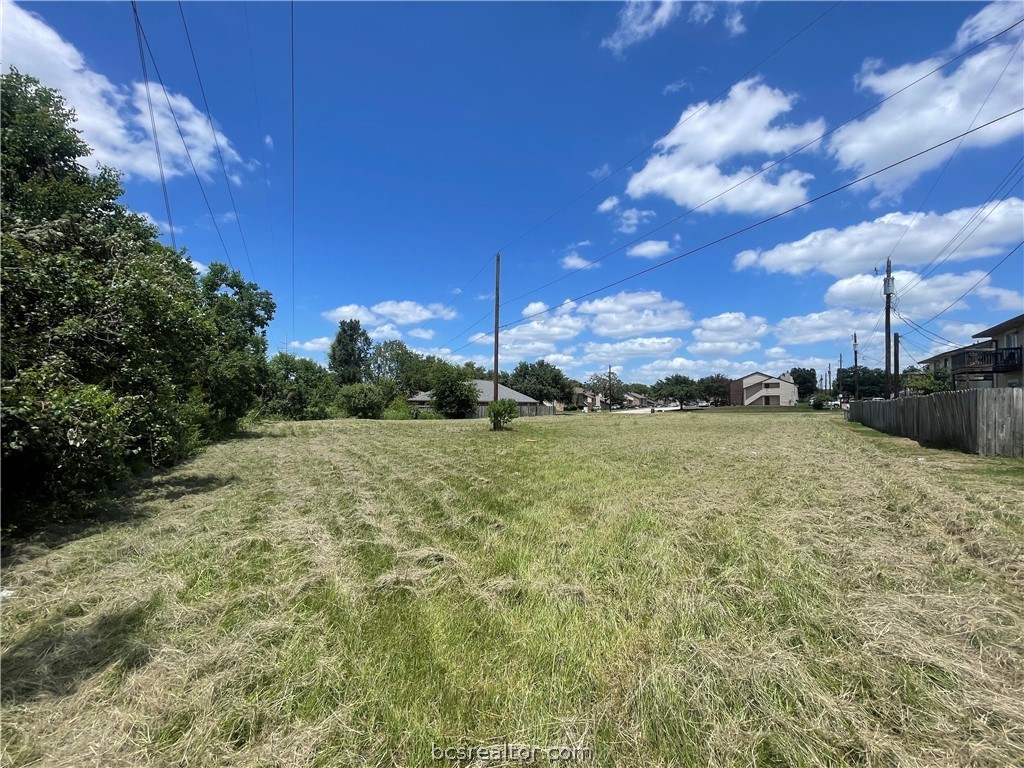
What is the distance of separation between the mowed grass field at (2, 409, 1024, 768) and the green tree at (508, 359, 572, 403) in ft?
262

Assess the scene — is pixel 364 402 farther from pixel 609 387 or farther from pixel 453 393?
pixel 609 387

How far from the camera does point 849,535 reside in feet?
17.6

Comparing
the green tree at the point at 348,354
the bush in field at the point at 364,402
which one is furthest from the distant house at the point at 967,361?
the green tree at the point at 348,354

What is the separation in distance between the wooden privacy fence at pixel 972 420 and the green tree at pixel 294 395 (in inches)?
1779

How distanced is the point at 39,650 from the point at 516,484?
7.02m

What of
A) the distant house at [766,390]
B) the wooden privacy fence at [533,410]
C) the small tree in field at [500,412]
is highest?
the distant house at [766,390]

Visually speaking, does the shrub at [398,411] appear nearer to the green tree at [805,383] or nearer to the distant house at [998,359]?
the distant house at [998,359]

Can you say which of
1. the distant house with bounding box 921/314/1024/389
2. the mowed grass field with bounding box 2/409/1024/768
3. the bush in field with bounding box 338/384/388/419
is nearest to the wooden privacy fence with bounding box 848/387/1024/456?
the mowed grass field with bounding box 2/409/1024/768

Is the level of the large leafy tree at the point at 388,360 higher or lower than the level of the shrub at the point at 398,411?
higher

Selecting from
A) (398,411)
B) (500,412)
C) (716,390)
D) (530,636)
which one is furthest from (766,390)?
(530,636)

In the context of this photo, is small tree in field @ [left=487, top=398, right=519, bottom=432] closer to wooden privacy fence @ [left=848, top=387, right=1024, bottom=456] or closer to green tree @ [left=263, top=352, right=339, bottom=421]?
wooden privacy fence @ [left=848, top=387, right=1024, bottom=456]

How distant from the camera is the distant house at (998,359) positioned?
26172mm

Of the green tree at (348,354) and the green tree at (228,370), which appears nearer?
the green tree at (228,370)

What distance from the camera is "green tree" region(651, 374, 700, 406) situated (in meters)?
114
